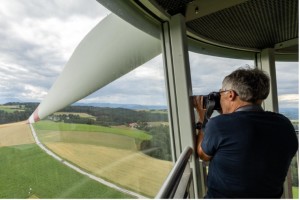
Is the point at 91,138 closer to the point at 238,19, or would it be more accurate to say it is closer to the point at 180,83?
the point at 180,83

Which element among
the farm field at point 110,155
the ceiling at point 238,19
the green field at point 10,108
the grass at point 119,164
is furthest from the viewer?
the ceiling at point 238,19

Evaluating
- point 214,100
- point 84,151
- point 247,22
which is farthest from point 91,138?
point 247,22

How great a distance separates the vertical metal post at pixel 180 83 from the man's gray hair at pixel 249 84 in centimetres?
79

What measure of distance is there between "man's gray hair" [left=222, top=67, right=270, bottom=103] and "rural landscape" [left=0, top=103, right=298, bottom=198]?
626mm

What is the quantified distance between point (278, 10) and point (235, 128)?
1674 mm

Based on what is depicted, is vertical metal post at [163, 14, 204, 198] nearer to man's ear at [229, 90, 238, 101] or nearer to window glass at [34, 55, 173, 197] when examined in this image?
window glass at [34, 55, 173, 197]

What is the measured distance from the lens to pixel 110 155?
1.88 meters

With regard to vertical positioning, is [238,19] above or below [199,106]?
above

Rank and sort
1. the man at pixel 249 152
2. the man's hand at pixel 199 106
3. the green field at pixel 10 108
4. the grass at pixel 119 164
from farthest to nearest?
the man's hand at pixel 199 106 → the grass at pixel 119 164 → the man at pixel 249 152 → the green field at pixel 10 108

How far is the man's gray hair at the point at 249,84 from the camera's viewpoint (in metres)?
1.33

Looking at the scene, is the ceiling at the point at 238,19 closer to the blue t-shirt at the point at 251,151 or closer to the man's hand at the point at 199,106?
the man's hand at the point at 199,106

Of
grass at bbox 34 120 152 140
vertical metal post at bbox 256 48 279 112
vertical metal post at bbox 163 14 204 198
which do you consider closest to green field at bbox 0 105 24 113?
grass at bbox 34 120 152 140

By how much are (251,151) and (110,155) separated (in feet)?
3.32

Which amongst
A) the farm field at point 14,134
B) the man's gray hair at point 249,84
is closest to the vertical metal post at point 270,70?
the man's gray hair at point 249,84
